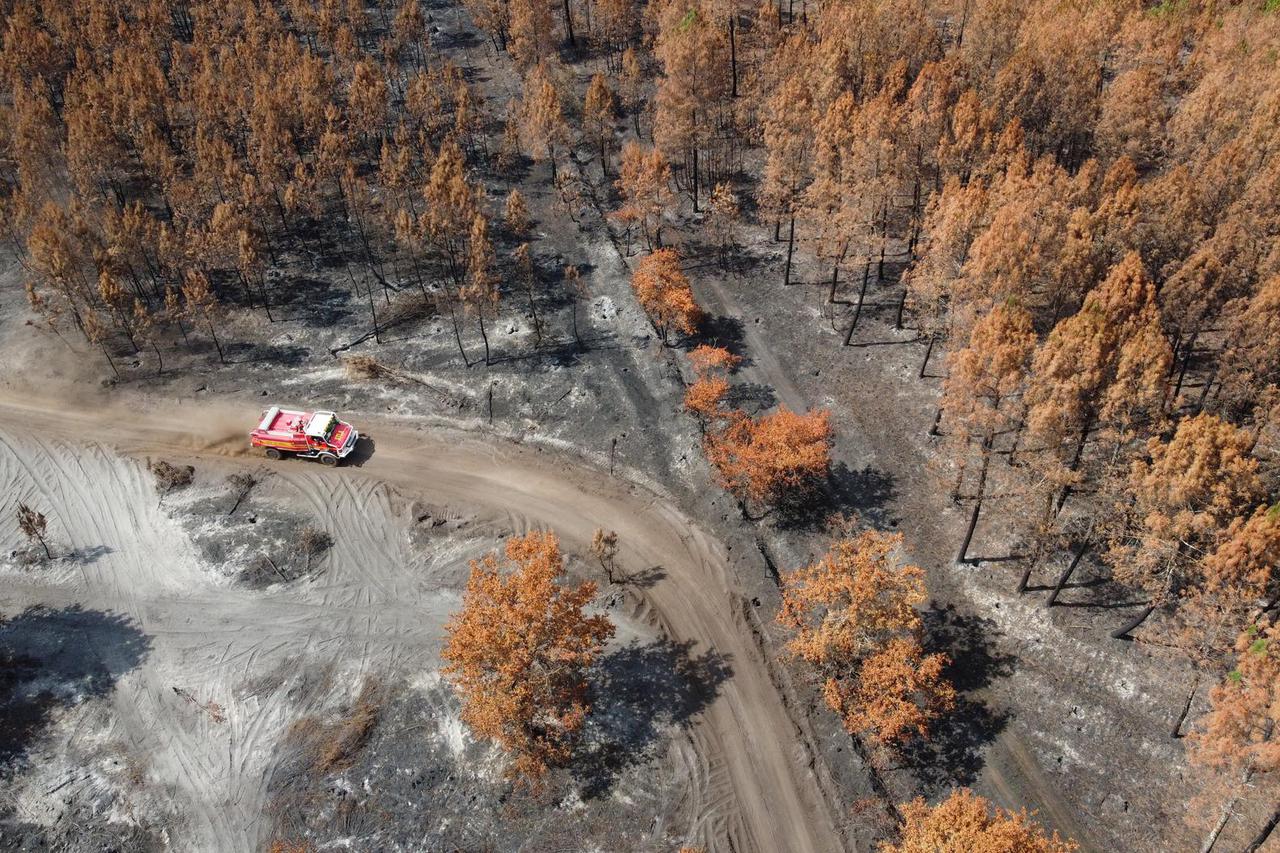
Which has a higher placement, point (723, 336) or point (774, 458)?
point (774, 458)

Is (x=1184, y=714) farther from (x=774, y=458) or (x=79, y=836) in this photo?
(x=79, y=836)

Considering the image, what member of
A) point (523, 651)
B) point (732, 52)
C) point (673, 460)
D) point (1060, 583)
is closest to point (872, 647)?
point (1060, 583)

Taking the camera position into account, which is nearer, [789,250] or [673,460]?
[673,460]

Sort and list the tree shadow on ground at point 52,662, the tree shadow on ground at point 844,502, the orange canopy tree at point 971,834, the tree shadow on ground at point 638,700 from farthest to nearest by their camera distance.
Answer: the tree shadow on ground at point 844,502 < the tree shadow on ground at point 52,662 < the tree shadow on ground at point 638,700 < the orange canopy tree at point 971,834

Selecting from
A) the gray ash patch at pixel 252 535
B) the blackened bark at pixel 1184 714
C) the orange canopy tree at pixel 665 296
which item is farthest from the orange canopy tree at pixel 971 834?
the orange canopy tree at pixel 665 296

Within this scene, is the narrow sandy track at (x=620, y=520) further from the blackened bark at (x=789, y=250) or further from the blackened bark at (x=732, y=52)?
the blackened bark at (x=732, y=52)

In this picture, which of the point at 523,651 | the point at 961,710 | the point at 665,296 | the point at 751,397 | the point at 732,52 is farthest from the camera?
the point at 732,52
